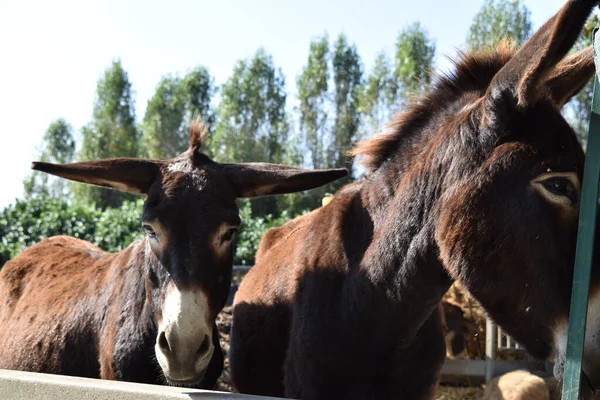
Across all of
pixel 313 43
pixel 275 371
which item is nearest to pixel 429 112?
pixel 275 371

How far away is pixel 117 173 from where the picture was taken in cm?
430

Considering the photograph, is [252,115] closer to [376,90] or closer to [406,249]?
[376,90]

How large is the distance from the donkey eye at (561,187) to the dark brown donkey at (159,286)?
167cm

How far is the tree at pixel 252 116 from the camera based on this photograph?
138ft

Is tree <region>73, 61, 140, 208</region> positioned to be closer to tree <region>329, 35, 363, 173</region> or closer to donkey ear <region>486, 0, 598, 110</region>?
tree <region>329, 35, 363, 173</region>

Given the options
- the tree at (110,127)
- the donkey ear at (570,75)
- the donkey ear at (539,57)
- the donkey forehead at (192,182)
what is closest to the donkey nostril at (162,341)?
the donkey forehead at (192,182)

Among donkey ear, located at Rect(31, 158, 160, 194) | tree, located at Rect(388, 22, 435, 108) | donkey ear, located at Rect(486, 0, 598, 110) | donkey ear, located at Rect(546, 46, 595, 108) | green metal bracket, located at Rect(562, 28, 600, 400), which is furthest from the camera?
tree, located at Rect(388, 22, 435, 108)

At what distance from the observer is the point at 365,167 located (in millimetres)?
3898

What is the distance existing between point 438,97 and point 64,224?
59.0 ft

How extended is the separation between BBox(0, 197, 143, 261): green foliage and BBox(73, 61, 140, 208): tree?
26.2m

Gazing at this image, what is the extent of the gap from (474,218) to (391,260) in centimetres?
68

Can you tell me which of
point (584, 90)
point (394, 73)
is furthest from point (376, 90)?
point (584, 90)

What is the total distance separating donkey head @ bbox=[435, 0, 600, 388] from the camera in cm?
262

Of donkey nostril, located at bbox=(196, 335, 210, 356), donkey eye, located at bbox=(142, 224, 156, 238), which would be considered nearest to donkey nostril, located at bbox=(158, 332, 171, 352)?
donkey nostril, located at bbox=(196, 335, 210, 356)
